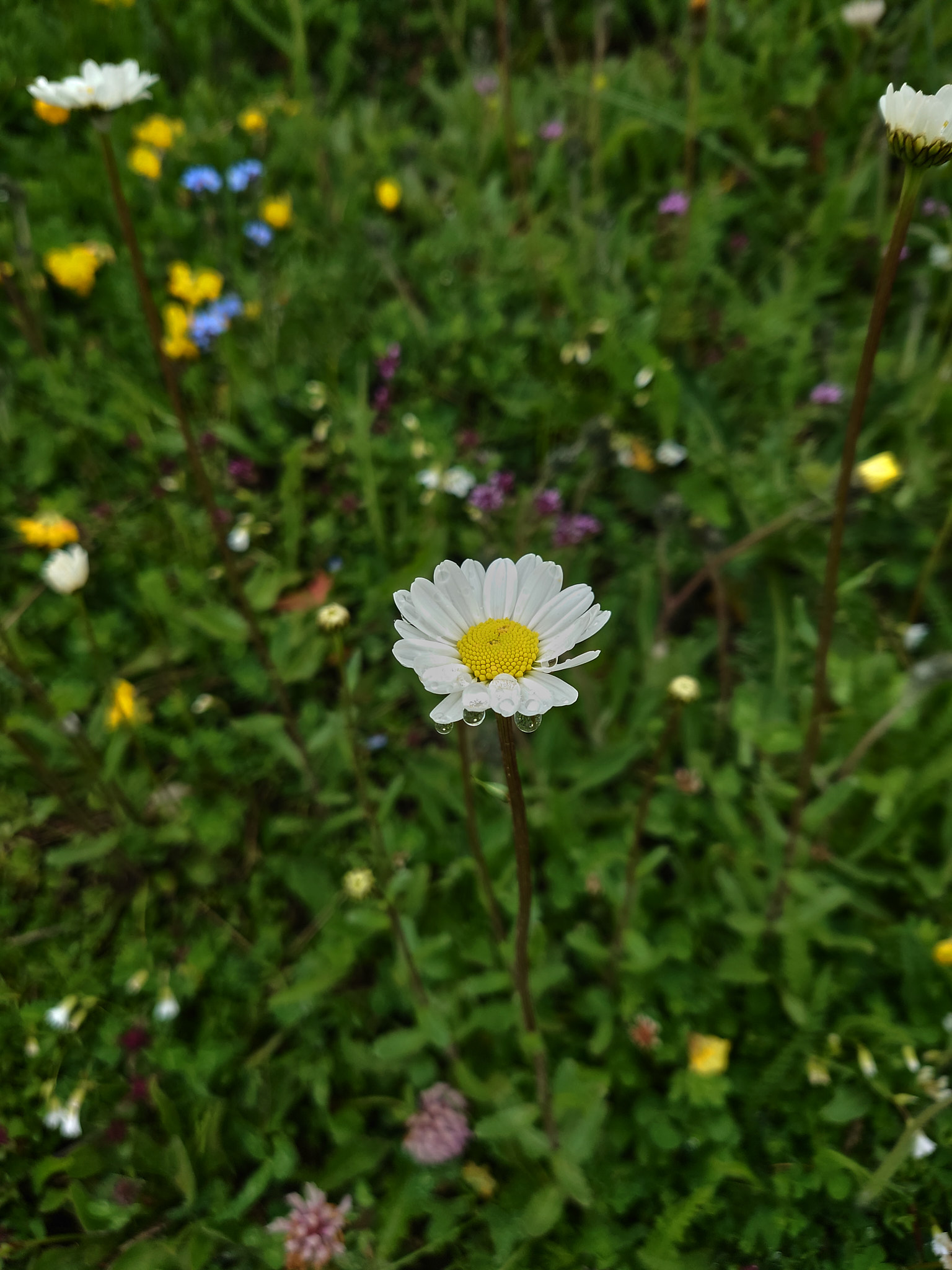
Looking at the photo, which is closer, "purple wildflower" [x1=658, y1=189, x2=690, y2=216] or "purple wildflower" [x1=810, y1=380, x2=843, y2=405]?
"purple wildflower" [x1=810, y1=380, x2=843, y2=405]

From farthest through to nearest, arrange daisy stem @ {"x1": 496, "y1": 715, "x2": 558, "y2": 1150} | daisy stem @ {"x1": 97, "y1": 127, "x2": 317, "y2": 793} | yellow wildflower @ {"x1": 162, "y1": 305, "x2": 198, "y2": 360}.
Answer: yellow wildflower @ {"x1": 162, "y1": 305, "x2": 198, "y2": 360}, daisy stem @ {"x1": 97, "y1": 127, "x2": 317, "y2": 793}, daisy stem @ {"x1": 496, "y1": 715, "x2": 558, "y2": 1150}

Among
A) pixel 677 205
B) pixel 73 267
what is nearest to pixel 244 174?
pixel 73 267

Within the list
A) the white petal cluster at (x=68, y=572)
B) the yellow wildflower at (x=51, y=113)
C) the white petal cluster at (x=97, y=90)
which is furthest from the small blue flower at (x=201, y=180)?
the white petal cluster at (x=68, y=572)

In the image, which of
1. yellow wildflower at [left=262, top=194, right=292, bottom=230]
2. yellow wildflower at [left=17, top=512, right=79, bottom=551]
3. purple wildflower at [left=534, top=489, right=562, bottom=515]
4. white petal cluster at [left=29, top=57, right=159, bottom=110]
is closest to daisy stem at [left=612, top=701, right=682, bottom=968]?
purple wildflower at [left=534, top=489, right=562, bottom=515]

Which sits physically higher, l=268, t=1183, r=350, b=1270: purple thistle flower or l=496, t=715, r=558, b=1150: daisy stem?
l=496, t=715, r=558, b=1150: daisy stem

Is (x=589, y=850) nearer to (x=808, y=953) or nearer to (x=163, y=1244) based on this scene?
(x=808, y=953)

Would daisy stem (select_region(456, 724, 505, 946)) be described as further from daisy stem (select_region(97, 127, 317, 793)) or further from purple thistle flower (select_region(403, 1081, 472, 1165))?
daisy stem (select_region(97, 127, 317, 793))

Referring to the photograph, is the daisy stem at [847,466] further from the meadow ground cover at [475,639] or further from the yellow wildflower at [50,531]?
the yellow wildflower at [50,531]

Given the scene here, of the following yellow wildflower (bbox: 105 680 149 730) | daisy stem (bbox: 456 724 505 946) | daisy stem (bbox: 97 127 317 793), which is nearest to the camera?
daisy stem (bbox: 456 724 505 946)
